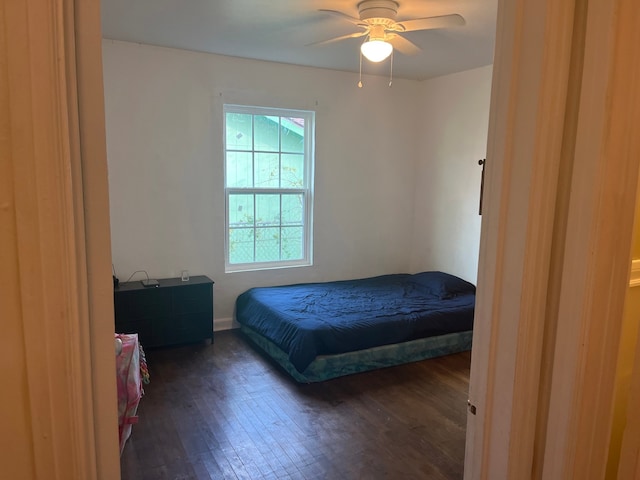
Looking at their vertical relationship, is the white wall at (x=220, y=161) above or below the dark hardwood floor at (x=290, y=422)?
above

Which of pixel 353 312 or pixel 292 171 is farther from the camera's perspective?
Result: pixel 292 171

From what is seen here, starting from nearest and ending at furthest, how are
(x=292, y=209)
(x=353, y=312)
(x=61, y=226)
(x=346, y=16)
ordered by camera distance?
1. (x=61, y=226)
2. (x=346, y=16)
3. (x=353, y=312)
4. (x=292, y=209)

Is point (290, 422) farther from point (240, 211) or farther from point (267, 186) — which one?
point (267, 186)

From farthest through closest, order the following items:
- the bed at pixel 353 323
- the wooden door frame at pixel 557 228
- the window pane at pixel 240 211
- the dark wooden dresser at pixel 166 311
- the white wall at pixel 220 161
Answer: the window pane at pixel 240 211 < the white wall at pixel 220 161 < the dark wooden dresser at pixel 166 311 < the bed at pixel 353 323 < the wooden door frame at pixel 557 228

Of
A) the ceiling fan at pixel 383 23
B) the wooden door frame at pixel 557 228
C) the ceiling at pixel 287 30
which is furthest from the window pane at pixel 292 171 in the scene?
the wooden door frame at pixel 557 228

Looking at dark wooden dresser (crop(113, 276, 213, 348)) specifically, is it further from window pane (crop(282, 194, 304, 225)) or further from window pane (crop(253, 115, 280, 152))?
window pane (crop(253, 115, 280, 152))

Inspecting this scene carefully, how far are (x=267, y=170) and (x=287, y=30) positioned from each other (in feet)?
4.86

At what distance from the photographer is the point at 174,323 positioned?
391cm

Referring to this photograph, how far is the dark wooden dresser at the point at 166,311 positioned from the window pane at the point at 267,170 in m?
1.10

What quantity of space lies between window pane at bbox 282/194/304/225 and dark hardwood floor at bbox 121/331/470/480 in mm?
1496

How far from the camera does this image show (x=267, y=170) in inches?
179

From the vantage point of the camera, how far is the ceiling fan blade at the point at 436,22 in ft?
8.71

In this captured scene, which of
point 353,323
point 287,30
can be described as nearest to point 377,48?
point 287,30

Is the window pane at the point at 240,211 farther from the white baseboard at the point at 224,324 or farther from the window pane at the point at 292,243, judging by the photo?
the white baseboard at the point at 224,324
